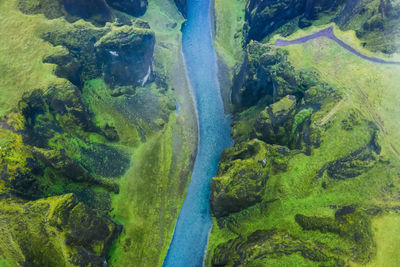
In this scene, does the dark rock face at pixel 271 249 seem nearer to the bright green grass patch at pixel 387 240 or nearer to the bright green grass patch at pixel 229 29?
the bright green grass patch at pixel 387 240

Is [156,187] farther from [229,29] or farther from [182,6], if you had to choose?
[182,6]

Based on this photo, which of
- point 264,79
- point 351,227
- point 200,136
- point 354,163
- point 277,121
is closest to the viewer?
point 351,227

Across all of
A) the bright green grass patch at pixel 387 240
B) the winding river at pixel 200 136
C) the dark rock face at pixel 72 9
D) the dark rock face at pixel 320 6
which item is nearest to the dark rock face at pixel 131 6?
the dark rock face at pixel 72 9

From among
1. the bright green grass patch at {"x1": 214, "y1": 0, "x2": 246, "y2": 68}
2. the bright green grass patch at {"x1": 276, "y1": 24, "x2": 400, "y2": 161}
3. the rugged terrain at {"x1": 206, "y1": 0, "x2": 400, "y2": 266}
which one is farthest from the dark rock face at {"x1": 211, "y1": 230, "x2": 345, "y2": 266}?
the bright green grass patch at {"x1": 214, "y1": 0, "x2": 246, "y2": 68}

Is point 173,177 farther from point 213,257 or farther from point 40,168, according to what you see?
point 40,168

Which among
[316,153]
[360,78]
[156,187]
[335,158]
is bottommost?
[335,158]

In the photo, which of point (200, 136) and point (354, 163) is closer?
point (354, 163)

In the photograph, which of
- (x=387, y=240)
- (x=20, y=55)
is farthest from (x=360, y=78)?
(x=20, y=55)
